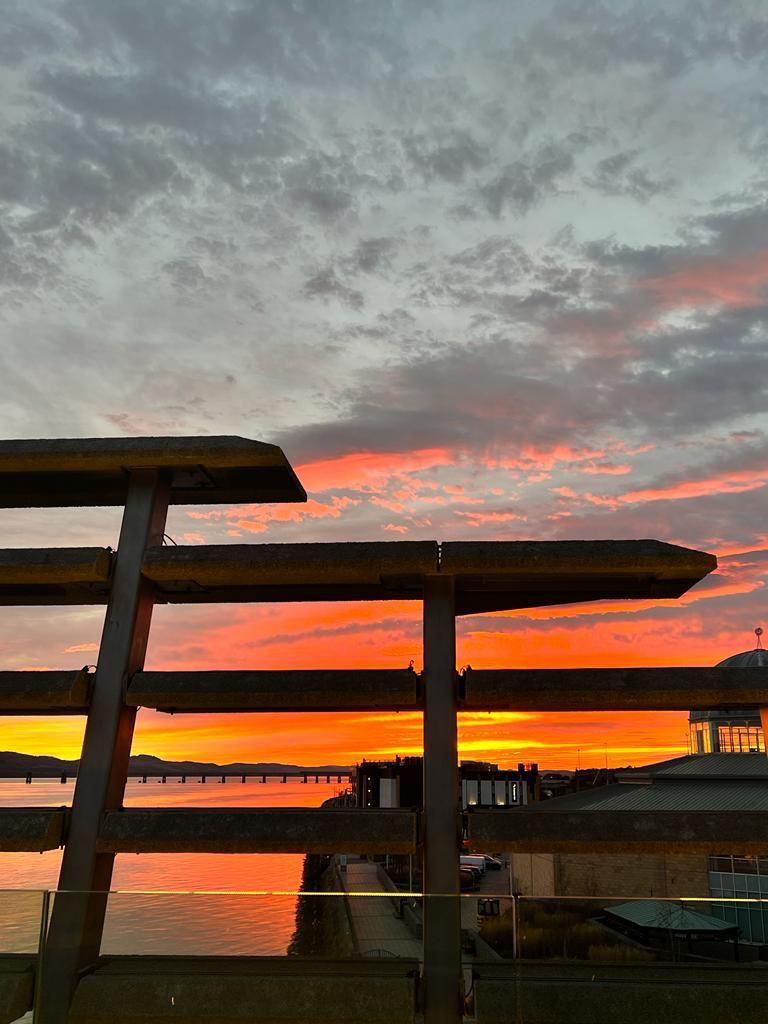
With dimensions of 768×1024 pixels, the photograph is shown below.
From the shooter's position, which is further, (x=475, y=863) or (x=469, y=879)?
(x=475, y=863)

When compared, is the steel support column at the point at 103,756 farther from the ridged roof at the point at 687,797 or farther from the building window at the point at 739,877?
the ridged roof at the point at 687,797

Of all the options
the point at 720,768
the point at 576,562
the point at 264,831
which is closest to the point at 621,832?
the point at 576,562

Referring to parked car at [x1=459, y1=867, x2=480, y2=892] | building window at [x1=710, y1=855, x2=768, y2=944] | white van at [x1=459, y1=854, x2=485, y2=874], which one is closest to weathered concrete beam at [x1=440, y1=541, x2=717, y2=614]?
building window at [x1=710, y1=855, x2=768, y2=944]

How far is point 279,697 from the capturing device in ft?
39.0

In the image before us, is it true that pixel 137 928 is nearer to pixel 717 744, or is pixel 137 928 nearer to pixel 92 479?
pixel 92 479

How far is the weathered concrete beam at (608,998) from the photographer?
9.71 metres

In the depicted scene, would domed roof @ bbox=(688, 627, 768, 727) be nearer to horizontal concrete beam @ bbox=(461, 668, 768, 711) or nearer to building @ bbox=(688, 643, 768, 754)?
building @ bbox=(688, 643, 768, 754)

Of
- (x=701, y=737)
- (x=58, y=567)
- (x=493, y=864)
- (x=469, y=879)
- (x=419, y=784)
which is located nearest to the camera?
(x=58, y=567)

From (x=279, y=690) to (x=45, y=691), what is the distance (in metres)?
3.58

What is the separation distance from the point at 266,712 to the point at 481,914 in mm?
4394

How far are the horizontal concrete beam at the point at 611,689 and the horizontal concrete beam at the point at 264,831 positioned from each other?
82.6 inches

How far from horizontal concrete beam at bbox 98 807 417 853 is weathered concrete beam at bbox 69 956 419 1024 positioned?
1480 mm

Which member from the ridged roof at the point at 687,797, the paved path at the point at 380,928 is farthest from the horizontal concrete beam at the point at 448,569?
the ridged roof at the point at 687,797

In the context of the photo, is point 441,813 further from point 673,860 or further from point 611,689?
point 673,860
